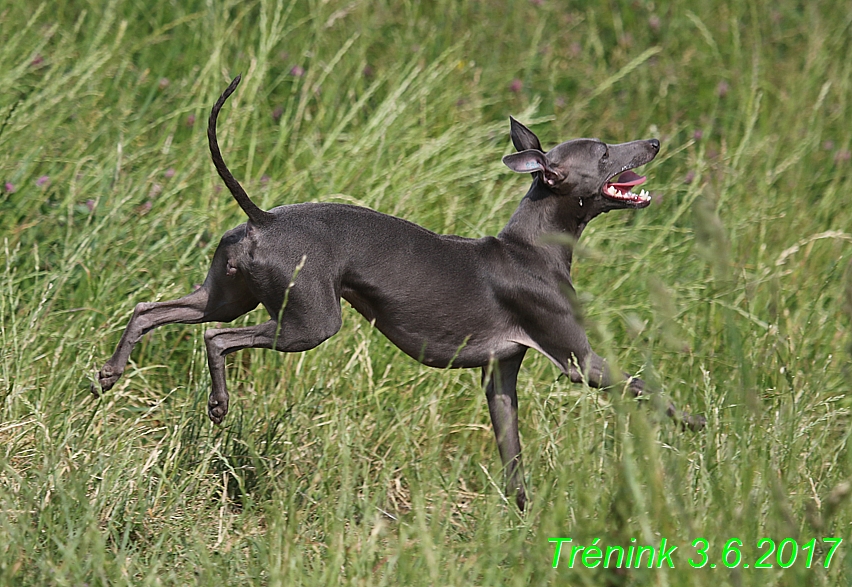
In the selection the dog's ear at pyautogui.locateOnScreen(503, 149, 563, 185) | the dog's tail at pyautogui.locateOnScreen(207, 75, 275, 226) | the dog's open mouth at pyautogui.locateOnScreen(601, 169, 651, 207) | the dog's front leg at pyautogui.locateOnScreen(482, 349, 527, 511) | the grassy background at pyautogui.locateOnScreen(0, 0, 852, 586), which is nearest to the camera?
the grassy background at pyautogui.locateOnScreen(0, 0, 852, 586)

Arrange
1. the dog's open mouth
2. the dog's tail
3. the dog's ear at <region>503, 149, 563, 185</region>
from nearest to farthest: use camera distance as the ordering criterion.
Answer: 1. the dog's tail
2. the dog's ear at <region>503, 149, 563, 185</region>
3. the dog's open mouth

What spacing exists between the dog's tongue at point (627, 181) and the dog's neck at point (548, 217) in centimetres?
12

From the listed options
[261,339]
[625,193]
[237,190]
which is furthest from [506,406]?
[237,190]

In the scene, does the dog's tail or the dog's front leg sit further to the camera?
the dog's front leg

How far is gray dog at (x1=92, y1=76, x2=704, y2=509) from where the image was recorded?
3408mm

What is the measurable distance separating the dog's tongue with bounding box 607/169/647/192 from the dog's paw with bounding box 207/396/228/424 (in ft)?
5.30

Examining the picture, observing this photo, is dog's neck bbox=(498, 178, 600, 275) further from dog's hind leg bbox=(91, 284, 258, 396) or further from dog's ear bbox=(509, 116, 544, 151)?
dog's hind leg bbox=(91, 284, 258, 396)

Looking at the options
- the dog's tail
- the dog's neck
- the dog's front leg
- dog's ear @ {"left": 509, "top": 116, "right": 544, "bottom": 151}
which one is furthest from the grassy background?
the dog's tail

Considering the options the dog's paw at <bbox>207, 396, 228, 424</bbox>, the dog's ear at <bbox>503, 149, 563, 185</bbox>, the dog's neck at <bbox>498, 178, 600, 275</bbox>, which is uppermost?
the dog's ear at <bbox>503, 149, 563, 185</bbox>

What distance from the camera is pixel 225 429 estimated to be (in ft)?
12.5

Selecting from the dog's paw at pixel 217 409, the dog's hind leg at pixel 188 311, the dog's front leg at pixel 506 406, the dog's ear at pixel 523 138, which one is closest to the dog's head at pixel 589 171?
the dog's ear at pixel 523 138

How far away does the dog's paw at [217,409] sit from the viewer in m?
3.52

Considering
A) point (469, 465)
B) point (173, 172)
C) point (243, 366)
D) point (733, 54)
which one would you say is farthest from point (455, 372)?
point (733, 54)

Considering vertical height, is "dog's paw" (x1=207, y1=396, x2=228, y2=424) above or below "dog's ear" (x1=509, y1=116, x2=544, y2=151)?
below
